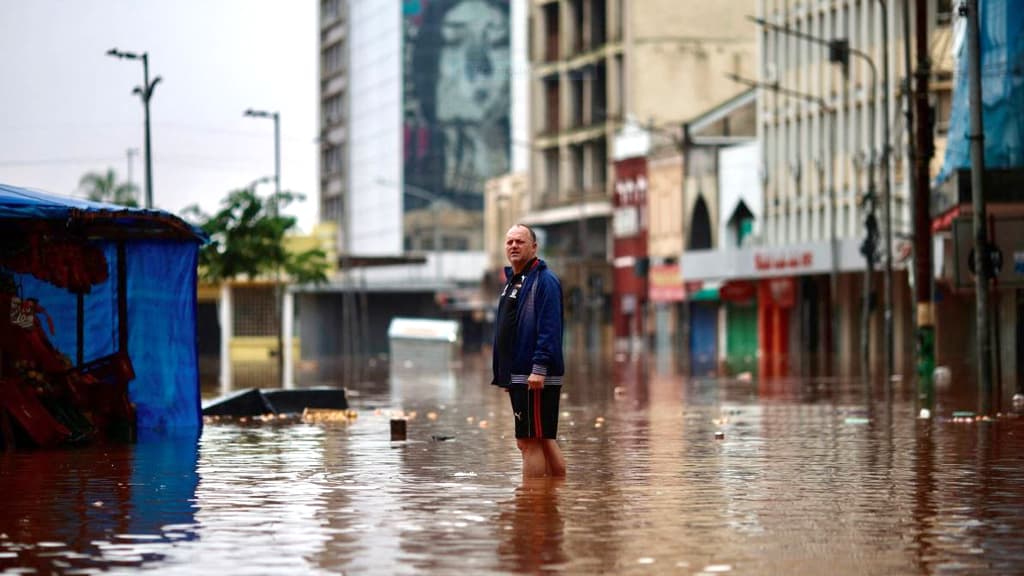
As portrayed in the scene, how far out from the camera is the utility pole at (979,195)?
33250 mm

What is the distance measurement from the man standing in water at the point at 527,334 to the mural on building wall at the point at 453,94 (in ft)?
527

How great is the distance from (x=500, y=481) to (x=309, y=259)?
2532 inches

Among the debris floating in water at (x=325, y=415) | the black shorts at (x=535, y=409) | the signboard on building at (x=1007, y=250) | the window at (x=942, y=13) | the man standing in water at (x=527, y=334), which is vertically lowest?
the debris floating in water at (x=325, y=415)

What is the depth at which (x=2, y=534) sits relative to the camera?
13.2m

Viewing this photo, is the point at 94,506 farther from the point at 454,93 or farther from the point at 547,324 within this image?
the point at 454,93

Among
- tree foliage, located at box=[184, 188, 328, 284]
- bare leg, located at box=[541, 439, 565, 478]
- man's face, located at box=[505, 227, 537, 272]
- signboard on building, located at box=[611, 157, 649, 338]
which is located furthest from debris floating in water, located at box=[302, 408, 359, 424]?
signboard on building, located at box=[611, 157, 649, 338]

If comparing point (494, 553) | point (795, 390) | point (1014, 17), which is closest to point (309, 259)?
point (1014, 17)

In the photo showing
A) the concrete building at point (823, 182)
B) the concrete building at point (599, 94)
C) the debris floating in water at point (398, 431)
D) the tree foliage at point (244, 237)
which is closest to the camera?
the debris floating in water at point (398, 431)

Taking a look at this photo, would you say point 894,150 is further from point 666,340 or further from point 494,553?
point 494,553

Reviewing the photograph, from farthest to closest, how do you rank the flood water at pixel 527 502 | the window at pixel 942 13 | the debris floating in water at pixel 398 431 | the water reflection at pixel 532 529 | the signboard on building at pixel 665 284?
the signboard on building at pixel 665 284, the window at pixel 942 13, the debris floating in water at pixel 398 431, the flood water at pixel 527 502, the water reflection at pixel 532 529

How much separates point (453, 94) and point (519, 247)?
16238 centimetres

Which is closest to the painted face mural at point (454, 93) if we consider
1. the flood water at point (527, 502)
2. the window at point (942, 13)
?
the window at point (942, 13)

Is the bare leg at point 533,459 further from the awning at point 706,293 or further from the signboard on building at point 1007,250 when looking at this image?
the awning at point 706,293

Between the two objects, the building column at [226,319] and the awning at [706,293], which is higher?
the awning at [706,293]
